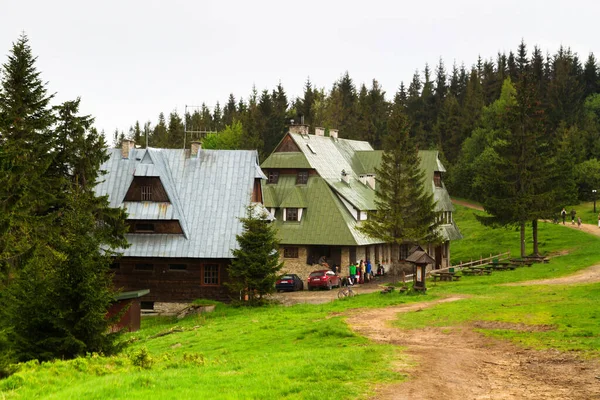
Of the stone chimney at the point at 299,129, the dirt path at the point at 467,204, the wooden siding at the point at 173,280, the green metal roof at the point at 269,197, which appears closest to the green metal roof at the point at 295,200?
the green metal roof at the point at 269,197

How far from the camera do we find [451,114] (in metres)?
114

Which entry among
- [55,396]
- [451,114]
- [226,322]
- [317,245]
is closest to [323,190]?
[317,245]

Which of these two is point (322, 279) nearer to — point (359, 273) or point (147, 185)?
point (359, 273)

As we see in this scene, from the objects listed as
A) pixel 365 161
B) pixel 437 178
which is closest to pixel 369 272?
pixel 437 178

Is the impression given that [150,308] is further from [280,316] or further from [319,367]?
[319,367]

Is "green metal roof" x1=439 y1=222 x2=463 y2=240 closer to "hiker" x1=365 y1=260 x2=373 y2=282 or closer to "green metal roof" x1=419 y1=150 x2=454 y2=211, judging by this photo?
"green metal roof" x1=419 y1=150 x2=454 y2=211

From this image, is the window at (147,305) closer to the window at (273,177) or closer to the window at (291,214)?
the window at (291,214)

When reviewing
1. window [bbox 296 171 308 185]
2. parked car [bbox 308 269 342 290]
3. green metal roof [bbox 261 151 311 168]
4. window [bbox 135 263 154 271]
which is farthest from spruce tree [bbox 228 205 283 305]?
green metal roof [bbox 261 151 311 168]

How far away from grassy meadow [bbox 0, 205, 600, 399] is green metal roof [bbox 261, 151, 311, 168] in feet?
53.7

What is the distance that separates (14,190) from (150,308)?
51.8 feet

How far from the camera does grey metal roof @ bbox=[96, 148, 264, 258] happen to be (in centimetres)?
4447

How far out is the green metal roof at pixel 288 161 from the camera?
5625cm

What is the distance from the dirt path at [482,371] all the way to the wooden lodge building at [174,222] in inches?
834

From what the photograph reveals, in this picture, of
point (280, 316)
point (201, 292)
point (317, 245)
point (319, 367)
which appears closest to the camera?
point (319, 367)
